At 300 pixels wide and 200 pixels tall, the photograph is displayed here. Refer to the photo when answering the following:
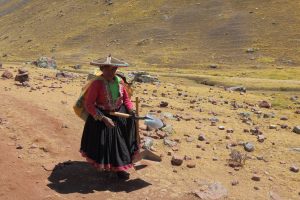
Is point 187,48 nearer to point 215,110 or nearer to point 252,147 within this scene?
point 215,110

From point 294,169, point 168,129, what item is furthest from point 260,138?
point 168,129

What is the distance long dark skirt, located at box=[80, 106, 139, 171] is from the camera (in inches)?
340

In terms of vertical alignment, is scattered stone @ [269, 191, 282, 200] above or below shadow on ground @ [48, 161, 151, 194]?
below

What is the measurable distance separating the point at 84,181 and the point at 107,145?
2.76 ft

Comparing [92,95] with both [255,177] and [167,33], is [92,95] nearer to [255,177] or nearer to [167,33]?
[255,177]

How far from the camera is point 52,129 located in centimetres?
1114

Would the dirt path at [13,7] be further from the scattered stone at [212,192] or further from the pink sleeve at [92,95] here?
the scattered stone at [212,192]

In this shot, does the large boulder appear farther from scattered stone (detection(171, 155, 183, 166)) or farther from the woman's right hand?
the woman's right hand

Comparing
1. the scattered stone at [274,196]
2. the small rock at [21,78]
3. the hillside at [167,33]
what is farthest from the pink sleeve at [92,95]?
the hillside at [167,33]

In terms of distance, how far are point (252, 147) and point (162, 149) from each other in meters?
2.25

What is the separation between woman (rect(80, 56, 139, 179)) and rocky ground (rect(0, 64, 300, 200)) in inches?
18.3

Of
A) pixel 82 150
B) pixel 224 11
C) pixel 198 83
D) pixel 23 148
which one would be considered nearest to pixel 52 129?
pixel 23 148

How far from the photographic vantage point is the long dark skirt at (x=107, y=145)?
28.3 ft

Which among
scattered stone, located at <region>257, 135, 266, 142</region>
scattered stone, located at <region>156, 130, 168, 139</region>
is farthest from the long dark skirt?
scattered stone, located at <region>257, 135, 266, 142</region>
